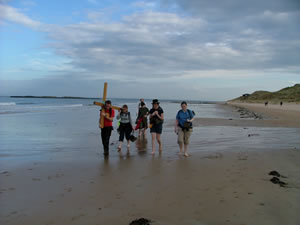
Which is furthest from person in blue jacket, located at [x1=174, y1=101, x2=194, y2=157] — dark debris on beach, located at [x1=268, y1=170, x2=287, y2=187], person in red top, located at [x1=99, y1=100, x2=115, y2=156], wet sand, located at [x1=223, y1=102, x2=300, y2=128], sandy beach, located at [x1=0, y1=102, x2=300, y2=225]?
wet sand, located at [x1=223, y1=102, x2=300, y2=128]

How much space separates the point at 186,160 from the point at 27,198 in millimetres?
4089

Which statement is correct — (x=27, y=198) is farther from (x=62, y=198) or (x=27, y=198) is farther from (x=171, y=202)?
(x=171, y=202)

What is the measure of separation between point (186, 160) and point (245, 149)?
97.9 inches

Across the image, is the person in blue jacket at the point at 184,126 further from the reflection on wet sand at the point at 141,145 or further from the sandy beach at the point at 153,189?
the reflection on wet sand at the point at 141,145

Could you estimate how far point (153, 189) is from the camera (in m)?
4.87

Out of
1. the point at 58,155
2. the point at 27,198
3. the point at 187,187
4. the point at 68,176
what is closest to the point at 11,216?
the point at 27,198

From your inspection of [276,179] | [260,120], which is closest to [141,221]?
[276,179]

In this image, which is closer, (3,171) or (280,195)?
(280,195)

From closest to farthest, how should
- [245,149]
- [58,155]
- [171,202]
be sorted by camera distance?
[171,202], [58,155], [245,149]

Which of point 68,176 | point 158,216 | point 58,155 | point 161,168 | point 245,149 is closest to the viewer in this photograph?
point 158,216

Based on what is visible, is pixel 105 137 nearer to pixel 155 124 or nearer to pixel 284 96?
pixel 155 124

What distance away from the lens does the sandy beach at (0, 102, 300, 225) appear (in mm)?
3773

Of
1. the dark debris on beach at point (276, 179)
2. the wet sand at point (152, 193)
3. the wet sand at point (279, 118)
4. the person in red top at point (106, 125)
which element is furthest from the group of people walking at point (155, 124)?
the wet sand at point (279, 118)

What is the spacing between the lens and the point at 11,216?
12.6ft
